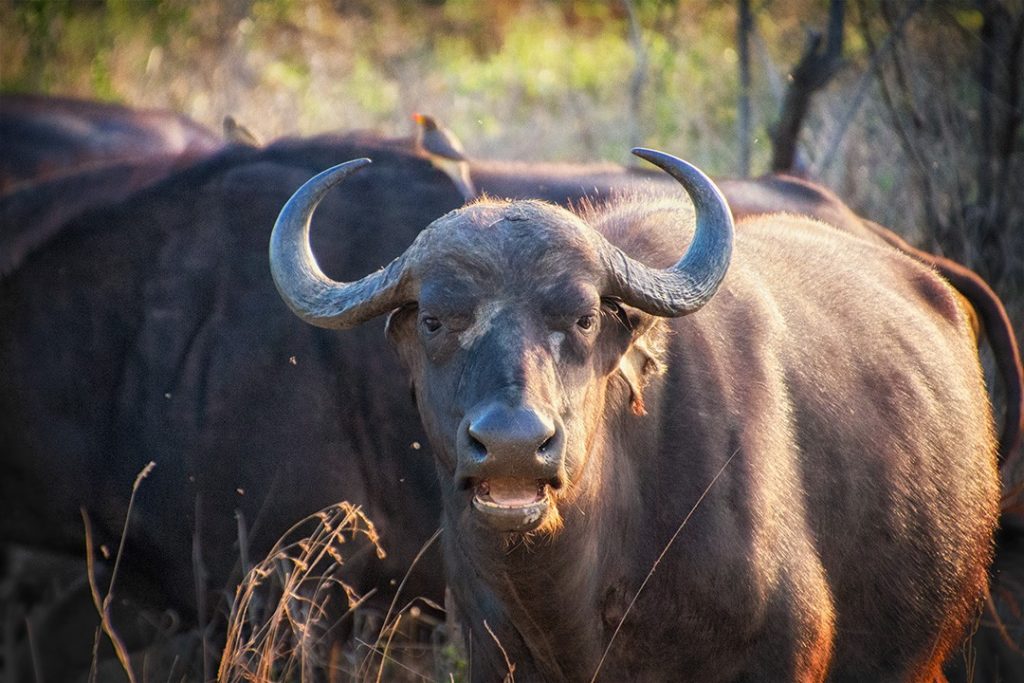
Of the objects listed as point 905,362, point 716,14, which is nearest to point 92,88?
point 716,14

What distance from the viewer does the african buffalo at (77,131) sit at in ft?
23.3

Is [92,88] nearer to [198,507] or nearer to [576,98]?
[576,98]

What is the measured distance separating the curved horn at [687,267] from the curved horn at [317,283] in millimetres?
601

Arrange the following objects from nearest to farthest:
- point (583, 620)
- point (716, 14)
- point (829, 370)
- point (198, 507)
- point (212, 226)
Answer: point (583, 620) < point (829, 370) < point (198, 507) < point (212, 226) < point (716, 14)

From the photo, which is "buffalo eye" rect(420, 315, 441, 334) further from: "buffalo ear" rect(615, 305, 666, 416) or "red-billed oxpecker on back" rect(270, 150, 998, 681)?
"buffalo ear" rect(615, 305, 666, 416)

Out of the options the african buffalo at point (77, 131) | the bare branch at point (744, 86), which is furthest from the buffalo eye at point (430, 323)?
the bare branch at point (744, 86)

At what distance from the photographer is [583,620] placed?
3699mm

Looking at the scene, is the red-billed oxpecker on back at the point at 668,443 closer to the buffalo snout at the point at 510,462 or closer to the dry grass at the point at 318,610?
the buffalo snout at the point at 510,462

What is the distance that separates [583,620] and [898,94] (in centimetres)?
553

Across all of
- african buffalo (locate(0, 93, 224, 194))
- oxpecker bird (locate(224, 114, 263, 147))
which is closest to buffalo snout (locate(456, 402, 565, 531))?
oxpecker bird (locate(224, 114, 263, 147))

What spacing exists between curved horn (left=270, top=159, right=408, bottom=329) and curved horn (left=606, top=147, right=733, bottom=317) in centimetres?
60

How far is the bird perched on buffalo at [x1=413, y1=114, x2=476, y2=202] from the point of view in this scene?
5465mm

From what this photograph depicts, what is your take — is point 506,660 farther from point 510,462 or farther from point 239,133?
point 239,133

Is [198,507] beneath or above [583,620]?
beneath
